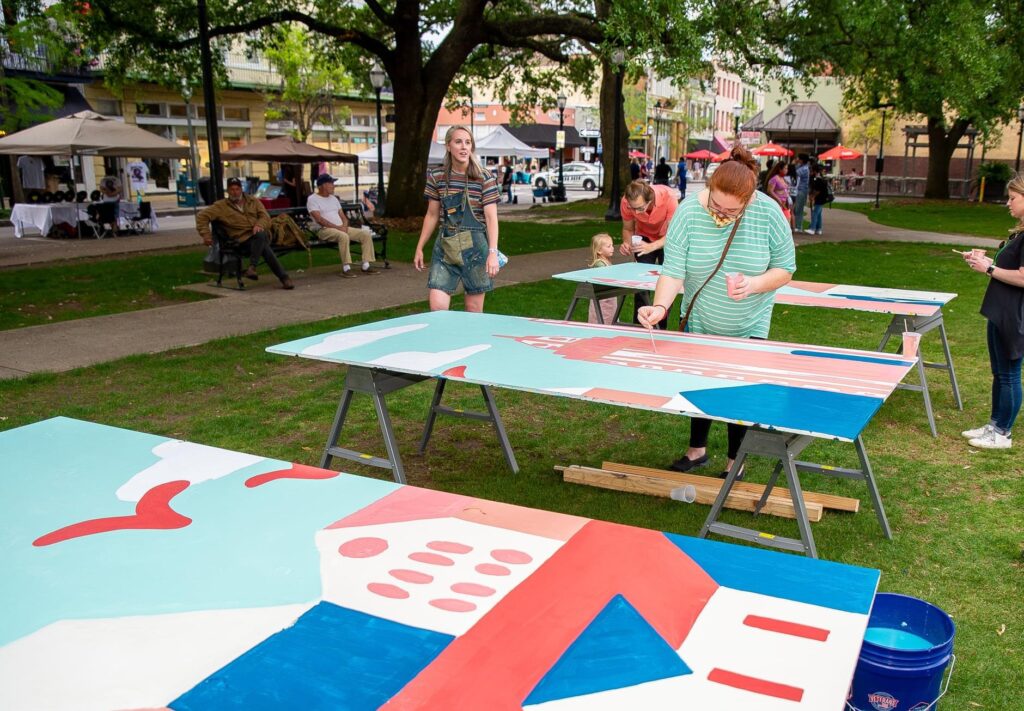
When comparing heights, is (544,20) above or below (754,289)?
above

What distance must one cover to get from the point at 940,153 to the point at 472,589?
35175mm

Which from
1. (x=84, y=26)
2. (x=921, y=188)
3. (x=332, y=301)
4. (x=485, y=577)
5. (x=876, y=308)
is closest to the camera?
(x=485, y=577)

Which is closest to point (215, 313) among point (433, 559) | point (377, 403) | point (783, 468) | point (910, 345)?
point (377, 403)

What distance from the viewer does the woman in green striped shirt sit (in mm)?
4113

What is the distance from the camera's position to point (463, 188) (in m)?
5.94

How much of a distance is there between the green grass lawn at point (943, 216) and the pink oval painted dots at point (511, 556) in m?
20.2

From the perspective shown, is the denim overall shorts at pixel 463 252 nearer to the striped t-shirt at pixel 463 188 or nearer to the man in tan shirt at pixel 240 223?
the striped t-shirt at pixel 463 188

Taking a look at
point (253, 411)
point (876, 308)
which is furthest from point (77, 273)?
point (876, 308)

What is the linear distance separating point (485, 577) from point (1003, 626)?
2.50 meters

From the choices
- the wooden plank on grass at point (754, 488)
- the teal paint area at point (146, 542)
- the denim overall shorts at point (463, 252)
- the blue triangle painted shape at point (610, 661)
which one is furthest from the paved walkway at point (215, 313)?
the blue triangle painted shape at point (610, 661)

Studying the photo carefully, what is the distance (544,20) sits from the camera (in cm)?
1742

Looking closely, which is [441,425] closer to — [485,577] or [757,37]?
[485,577]

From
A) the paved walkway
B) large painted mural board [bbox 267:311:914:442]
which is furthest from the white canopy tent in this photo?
large painted mural board [bbox 267:311:914:442]

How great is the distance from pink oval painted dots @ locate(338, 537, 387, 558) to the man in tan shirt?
941 cm
